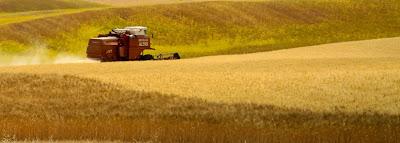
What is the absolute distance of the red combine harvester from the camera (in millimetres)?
41250

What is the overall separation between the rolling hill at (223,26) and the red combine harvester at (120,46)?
8907mm

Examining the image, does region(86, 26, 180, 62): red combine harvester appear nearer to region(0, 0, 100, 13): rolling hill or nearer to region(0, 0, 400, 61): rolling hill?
region(0, 0, 400, 61): rolling hill

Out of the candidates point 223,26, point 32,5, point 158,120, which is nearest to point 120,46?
point 223,26

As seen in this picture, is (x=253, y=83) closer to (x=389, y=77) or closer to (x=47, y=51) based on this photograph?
(x=389, y=77)

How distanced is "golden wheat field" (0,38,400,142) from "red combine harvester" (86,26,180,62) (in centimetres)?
1287

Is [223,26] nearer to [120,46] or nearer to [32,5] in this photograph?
[120,46]

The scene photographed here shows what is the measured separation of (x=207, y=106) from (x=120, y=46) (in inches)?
839

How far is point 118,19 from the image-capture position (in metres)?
62.9

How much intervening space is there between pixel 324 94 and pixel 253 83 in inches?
126

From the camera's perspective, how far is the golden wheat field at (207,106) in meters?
17.6

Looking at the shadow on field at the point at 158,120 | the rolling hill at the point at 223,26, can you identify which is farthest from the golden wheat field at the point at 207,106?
the rolling hill at the point at 223,26

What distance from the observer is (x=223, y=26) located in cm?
6262

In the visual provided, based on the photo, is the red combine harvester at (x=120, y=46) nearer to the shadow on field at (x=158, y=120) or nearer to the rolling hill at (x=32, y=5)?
the shadow on field at (x=158, y=120)

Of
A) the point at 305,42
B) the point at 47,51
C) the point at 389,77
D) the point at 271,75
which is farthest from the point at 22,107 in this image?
the point at 305,42
